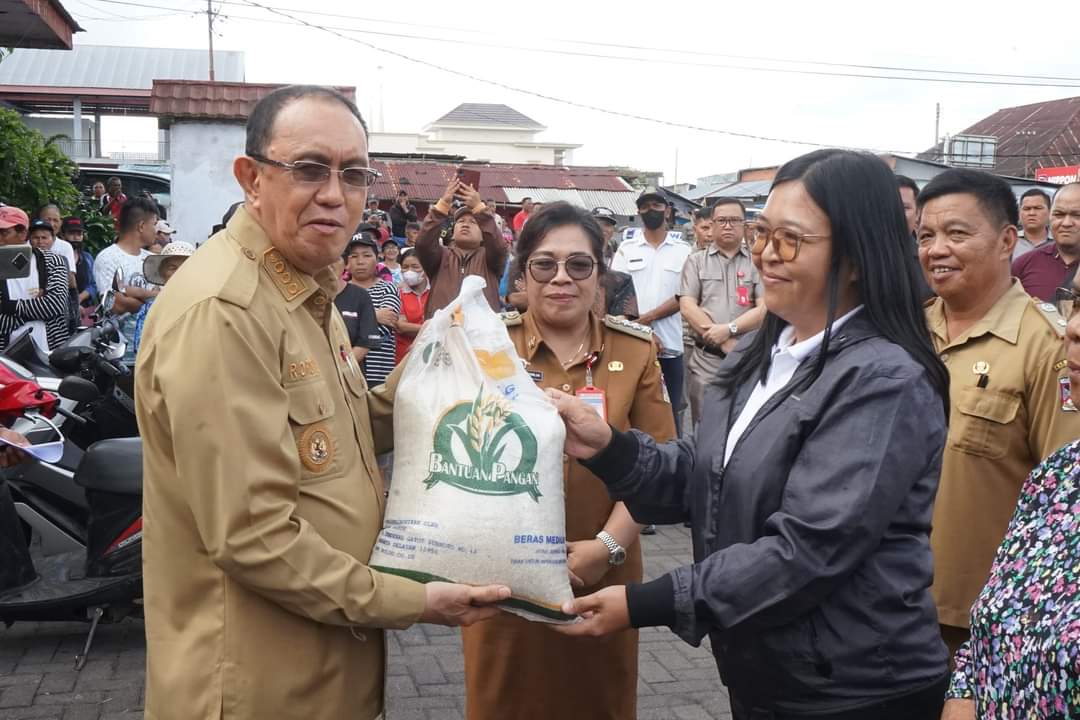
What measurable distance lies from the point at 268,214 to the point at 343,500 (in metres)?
0.65

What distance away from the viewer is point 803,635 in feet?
6.70

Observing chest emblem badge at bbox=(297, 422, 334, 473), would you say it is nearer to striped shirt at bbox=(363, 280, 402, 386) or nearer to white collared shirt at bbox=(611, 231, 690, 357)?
striped shirt at bbox=(363, 280, 402, 386)

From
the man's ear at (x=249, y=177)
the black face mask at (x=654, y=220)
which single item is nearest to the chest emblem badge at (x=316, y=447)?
the man's ear at (x=249, y=177)

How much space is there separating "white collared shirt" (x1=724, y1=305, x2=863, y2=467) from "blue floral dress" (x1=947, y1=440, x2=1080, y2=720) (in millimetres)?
526

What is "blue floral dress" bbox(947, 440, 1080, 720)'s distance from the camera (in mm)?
1620

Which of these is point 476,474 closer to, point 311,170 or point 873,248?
point 311,170

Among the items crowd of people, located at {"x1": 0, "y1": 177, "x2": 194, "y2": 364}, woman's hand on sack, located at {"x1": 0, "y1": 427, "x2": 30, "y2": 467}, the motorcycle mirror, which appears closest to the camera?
woman's hand on sack, located at {"x1": 0, "y1": 427, "x2": 30, "y2": 467}

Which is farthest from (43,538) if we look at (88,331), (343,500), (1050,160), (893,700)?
(1050,160)

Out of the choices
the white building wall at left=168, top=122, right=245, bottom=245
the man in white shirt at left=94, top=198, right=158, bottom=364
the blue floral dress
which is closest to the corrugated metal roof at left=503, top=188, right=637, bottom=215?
the white building wall at left=168, top=122, right=245, bottom=245

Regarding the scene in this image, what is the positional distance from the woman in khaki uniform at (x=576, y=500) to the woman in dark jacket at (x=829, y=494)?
0.60 metres

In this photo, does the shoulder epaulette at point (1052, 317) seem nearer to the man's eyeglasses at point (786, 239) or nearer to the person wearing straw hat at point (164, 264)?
the man's eyeglasses at point (786, 239)

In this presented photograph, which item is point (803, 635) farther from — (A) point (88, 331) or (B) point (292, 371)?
(A) point (88, 331)

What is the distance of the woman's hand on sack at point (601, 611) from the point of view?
2.20m

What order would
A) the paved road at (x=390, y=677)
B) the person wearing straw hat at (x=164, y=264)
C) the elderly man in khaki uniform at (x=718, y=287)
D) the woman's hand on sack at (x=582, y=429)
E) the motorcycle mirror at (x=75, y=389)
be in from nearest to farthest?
the woman's hand on sack at (x=582, y=429)
the paved road at (x=390, y=677)
the motorcycle mirror at (x=75, y=389)
the person wearing straw hat at (x=164, y=264)
the elderly man in khaki uniform at (x=718, y=287)
